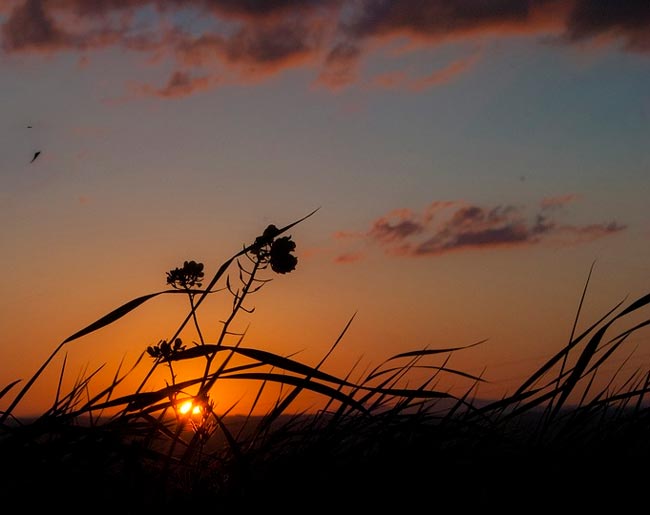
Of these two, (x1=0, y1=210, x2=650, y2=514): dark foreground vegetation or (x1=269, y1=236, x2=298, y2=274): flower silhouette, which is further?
(x1=269, y1=236, x2=298, y2=274): flower silhouette

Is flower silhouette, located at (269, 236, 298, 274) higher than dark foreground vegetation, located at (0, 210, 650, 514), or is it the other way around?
flower silhouette, located at (269, 236, 298, 274)

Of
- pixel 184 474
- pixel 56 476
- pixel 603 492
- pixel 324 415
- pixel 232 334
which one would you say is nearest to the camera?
pixel 56 476

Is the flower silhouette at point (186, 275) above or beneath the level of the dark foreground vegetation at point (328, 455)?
above

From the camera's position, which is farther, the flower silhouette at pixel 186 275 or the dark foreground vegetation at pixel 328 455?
the flower silhouette at pixel 186 275

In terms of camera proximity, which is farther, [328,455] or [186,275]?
[186,275]

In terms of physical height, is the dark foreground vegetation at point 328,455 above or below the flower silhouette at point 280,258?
below

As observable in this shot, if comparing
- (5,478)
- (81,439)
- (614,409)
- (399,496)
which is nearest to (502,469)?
(399,496)

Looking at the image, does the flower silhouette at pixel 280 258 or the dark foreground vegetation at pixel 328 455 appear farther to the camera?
the flower silhouette at pixel 280 258

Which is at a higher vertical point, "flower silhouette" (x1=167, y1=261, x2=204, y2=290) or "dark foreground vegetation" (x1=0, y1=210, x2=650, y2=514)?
"flower silhouette" (x1=167, y1=261, x2=204, y2=290)

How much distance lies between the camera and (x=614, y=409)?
12.5 feet

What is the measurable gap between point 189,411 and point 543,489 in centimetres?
122

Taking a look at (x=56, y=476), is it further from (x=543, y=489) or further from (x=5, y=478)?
(x=543, y=489)

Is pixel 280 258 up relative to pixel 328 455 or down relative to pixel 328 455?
up

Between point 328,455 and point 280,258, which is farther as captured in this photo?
point 280,258
